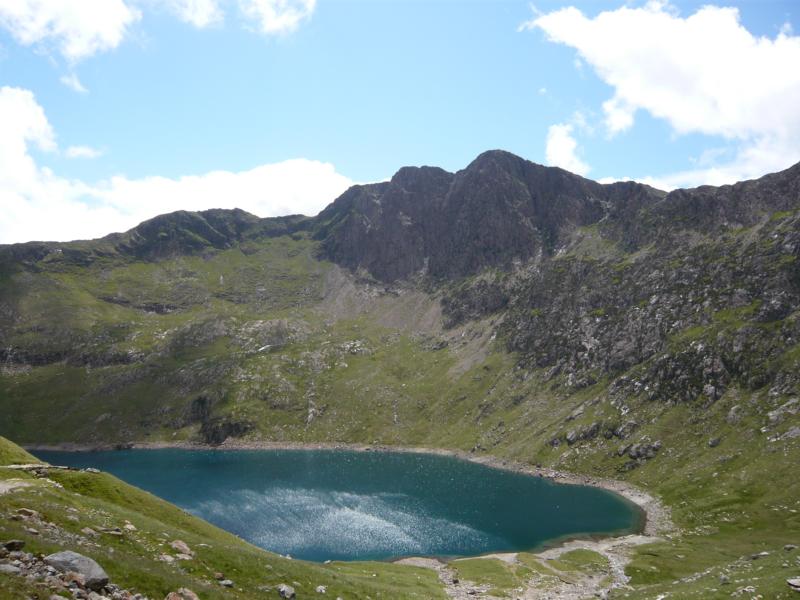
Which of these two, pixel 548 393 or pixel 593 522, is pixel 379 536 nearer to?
pixel 593 522

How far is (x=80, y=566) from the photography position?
26484 mm

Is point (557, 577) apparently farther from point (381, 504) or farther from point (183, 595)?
point (381, 504)

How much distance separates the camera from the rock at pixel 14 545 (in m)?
26.6

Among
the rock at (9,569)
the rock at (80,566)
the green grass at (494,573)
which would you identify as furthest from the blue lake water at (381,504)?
the rock at (9,569)

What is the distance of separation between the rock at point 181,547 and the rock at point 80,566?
13.4 meters

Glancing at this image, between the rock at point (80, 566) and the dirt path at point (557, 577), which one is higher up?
the rock at point (80, 566)

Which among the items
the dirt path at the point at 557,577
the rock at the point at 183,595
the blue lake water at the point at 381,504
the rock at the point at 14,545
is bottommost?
the blue lake water at the point at 381,504

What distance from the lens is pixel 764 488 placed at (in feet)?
335

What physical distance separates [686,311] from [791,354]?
144 ft

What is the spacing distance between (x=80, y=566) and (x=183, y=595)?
663 centimetres

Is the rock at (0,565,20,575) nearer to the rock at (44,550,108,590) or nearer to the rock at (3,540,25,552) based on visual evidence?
the rock at (44,550,108,590)

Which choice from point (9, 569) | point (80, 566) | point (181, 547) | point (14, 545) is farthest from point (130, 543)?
point (9, 569)

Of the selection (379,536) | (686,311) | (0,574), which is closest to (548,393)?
(686,311)

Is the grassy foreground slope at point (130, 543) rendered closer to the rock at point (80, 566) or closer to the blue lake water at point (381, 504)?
the rock at point (80, 566)
